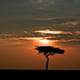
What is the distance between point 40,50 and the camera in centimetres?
5156

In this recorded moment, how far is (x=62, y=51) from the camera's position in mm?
51250
